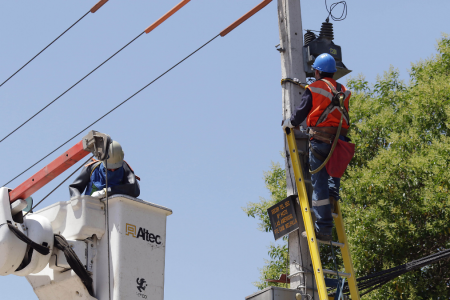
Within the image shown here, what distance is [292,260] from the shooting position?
638 centimetres

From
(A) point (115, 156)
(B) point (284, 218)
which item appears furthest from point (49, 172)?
(B) point (284, 218)

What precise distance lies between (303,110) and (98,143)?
6.45 ft

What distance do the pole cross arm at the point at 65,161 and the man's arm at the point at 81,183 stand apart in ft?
1.58

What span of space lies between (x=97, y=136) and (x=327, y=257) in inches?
342

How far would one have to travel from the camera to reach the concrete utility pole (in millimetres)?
6262

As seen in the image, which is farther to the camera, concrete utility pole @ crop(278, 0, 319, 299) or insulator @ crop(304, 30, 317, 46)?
insulator @ crop(304, 30, 317, 46)

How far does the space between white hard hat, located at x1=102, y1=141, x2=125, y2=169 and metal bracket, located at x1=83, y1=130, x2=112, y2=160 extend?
0.80 feet

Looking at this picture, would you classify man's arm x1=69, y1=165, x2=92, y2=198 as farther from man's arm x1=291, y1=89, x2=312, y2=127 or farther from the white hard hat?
man's arm x1=291, y1=89, x2=312, y2=127

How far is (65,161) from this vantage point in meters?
6.29

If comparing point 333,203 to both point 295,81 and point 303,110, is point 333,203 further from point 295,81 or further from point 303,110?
point 295,81

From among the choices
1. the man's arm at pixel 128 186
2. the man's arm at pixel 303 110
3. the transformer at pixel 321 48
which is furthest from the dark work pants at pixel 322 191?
the man's arm at pixel 128 186

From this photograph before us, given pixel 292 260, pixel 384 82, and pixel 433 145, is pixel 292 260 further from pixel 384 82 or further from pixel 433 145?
pixel 384 82

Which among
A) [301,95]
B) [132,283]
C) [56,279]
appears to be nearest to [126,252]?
[132,283]

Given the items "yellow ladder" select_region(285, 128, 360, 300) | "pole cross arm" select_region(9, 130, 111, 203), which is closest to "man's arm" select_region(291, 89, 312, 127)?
"yellow ladder" select_region(285, 128, 360, 300)
